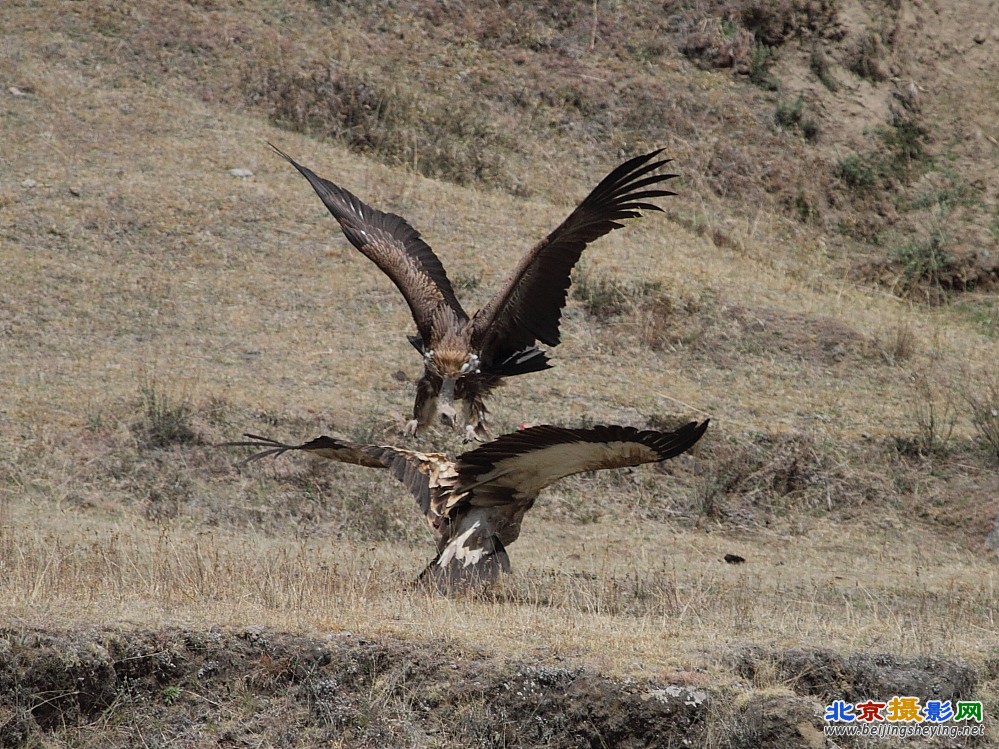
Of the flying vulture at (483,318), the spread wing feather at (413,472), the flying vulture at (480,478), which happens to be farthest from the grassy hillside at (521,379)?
the flying vulture at (483,318)

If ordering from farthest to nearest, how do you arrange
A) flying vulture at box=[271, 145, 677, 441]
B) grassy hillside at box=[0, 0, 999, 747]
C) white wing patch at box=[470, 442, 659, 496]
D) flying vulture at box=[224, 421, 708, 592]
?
flying vulture at box=[271, 145, 677, 441], flying vulture at box=[224, 421, 708, 592], white wing patch at box=[470, 442, 659, 496], grassy hillside at box=[0, 0, 999, 747]

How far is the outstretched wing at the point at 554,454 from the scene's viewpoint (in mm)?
7017

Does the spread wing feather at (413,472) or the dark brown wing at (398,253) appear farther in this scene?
the dark brown wing at (398,253)

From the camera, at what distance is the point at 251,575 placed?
7.52 metres

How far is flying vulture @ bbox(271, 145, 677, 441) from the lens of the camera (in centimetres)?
906

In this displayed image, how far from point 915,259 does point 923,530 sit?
7874mm

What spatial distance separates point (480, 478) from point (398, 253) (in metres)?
2.68

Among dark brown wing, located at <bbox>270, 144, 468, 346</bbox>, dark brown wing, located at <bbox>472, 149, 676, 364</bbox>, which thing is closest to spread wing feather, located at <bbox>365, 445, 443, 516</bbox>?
dark brown wing, located at <bbox>472, 149, 676, 364</bbox>

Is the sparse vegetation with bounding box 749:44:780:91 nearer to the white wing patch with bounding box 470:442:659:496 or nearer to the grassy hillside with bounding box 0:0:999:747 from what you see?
the grassy hillside with bounding box 0:0:999:747

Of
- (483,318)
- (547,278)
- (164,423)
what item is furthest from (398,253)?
(164,423)

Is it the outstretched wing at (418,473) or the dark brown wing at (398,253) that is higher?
the dark brown wing at (398,253)

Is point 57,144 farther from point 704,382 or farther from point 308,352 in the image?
point 704,382

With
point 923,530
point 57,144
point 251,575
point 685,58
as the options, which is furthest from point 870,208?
point 251,575

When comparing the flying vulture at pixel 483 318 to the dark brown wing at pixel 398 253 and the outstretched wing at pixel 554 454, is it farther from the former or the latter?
the outstretched wing at pixel 554 454
